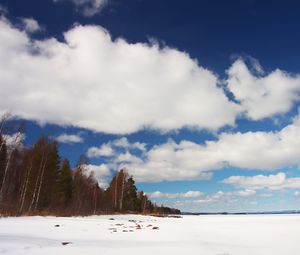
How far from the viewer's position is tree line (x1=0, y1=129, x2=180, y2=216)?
1469 inches

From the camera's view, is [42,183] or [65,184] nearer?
[42,183]

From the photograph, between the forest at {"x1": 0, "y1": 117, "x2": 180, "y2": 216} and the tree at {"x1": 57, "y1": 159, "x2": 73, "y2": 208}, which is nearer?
the forest at {"x1": 0, "y1": 117, "x2": 180, "y2": 216}

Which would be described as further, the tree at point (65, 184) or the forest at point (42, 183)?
the tree at point (65, 184)

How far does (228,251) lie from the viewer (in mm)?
10141

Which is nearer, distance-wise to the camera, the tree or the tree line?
the tree line

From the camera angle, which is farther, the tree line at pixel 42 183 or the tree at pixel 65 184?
the tree at pixel 65 184

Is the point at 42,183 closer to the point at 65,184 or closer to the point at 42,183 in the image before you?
the point at 42,183

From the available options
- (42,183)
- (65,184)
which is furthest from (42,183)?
(65,184)

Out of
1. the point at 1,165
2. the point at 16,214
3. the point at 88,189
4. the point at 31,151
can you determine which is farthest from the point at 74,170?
the point at 16,214

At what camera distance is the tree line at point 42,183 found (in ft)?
122

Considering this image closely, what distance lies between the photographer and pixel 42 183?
46.8 meters

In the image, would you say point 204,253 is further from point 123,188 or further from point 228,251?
point 123,188

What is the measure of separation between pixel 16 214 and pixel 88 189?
45.6 meters

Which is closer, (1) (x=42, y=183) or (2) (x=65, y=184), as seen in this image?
(1) (x=42, y=183)
